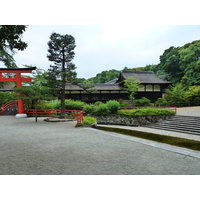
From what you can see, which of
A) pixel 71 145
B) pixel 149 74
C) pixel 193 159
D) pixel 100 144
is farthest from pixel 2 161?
pixel 149 74

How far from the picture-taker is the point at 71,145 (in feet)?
19.1

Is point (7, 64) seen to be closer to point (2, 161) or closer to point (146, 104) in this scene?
point (2, 161)

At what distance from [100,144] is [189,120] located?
34.7 ft

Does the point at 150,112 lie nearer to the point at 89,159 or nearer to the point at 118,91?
the point at 89,159

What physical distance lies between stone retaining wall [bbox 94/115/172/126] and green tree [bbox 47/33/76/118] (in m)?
5.35

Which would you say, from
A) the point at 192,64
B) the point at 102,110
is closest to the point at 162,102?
the point at 102,110

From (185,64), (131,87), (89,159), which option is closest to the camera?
(89,159)

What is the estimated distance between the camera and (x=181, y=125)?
42.2 ft

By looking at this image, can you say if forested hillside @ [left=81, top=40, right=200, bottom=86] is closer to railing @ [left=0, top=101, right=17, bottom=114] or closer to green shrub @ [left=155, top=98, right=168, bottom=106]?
green shrub @ [left=155, top=98, right=168, bottom=106]

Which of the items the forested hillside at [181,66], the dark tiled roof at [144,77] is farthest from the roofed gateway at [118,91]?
the forested hillside at [181,66]

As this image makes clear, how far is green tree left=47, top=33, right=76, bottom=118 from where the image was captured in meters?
13.3

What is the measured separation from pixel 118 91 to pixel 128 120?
45.1 feet

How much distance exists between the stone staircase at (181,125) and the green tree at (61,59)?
361 inches

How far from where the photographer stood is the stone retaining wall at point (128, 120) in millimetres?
15359
